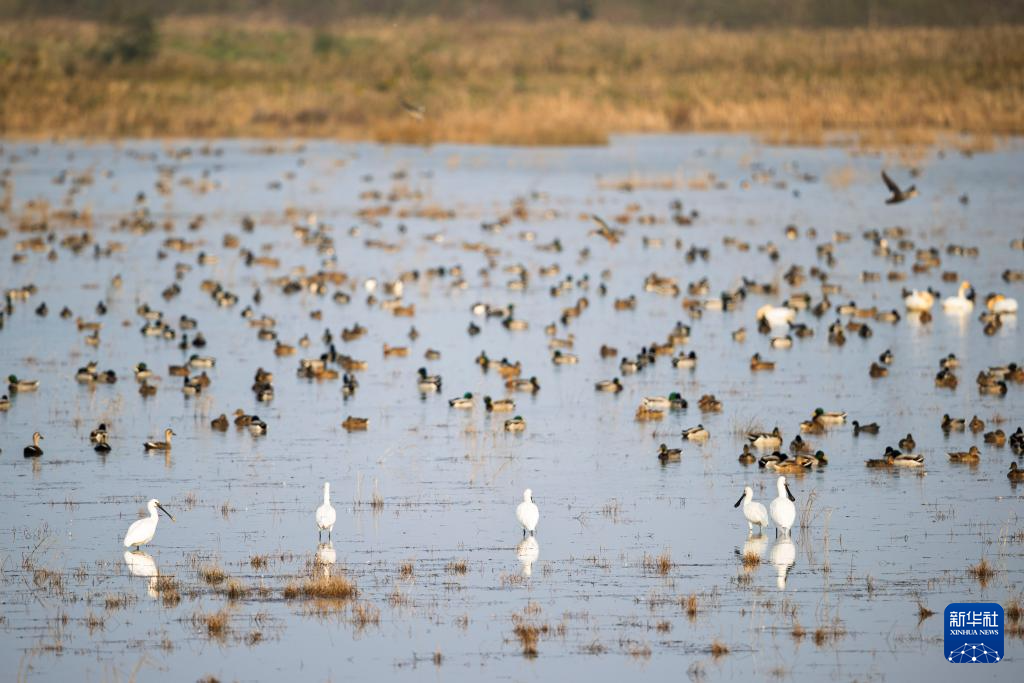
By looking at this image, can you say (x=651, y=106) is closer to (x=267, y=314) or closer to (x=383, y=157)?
(x=383, y=157)

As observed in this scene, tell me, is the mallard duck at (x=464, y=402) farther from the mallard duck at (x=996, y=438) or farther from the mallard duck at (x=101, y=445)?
the mallard duck at (x=996, y=438)

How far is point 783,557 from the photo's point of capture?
585 inches

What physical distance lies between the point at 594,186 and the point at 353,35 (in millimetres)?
39739

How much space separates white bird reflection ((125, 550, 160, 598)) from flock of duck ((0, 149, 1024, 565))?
118 mm

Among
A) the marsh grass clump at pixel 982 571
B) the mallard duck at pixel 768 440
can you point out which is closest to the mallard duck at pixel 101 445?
the mallard duck at pixel 768 440

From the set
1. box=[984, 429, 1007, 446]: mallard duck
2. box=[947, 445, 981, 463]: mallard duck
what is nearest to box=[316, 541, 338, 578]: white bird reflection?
box=[947, 445, 981, 463]: mallard duck

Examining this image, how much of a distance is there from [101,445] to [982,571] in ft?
34.0

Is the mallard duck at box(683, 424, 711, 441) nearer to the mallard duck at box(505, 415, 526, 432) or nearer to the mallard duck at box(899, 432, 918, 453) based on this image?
the mallard duck at box(505, 415, 526, 432)

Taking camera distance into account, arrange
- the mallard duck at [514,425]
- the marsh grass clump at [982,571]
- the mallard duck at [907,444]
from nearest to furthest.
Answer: the marsh grass clump at [982,571] → the mallard duck at [907,444] → the mallard duck at [514,425]

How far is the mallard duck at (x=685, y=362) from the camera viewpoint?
82.9ft

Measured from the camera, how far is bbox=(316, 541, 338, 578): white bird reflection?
14364 mm

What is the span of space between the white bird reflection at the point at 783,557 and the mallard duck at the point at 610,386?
817 centimetres

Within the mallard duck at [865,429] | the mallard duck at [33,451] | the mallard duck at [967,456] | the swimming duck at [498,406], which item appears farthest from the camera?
the swimming duck at [498,406]

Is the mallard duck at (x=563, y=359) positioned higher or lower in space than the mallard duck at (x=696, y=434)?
higher
